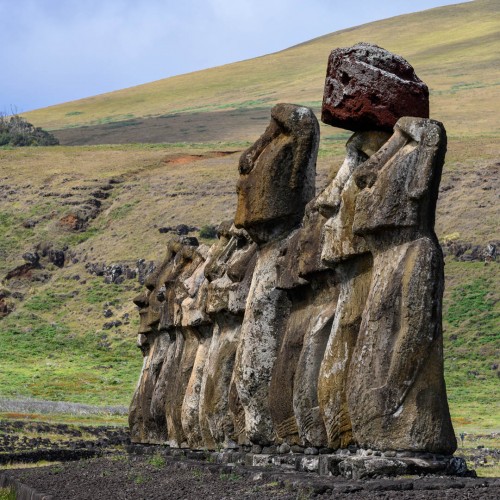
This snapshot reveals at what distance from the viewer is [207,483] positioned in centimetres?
1097

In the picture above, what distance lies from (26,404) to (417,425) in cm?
3111

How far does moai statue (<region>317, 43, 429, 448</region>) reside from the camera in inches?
434

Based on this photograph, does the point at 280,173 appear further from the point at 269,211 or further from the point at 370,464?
the point at 370,464

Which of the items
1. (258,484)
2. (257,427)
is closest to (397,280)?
(258,484)

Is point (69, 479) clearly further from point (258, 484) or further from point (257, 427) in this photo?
point (258, 484)

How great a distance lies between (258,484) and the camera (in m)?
10.1

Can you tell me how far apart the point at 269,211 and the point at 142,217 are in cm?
5411

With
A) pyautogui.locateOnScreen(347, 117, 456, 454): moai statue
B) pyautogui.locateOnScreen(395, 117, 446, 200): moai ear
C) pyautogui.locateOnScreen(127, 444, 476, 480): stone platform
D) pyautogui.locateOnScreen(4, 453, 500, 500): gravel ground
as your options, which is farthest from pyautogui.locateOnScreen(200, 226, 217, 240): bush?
pyautogui.locateOnScreen(395, 117, 446, 200): moai ear

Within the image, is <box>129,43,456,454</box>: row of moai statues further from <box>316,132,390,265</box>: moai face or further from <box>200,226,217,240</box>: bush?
<box>200,226,217,240</box>: bush

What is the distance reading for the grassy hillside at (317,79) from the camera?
103688 millimetres

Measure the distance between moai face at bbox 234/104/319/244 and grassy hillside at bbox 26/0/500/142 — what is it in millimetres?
76350

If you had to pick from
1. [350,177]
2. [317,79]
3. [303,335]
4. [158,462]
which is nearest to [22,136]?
[317,79]

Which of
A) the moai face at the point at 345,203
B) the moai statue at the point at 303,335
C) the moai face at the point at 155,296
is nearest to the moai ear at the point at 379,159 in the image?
the moai face at the point at 345,203

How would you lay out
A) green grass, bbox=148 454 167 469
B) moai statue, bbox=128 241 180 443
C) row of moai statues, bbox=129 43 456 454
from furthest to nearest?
moai statue, bbox=128 241 180 443 < green grass, bbox=148 454 167 469 < row of moai statues, bbox=129 43 456 454
